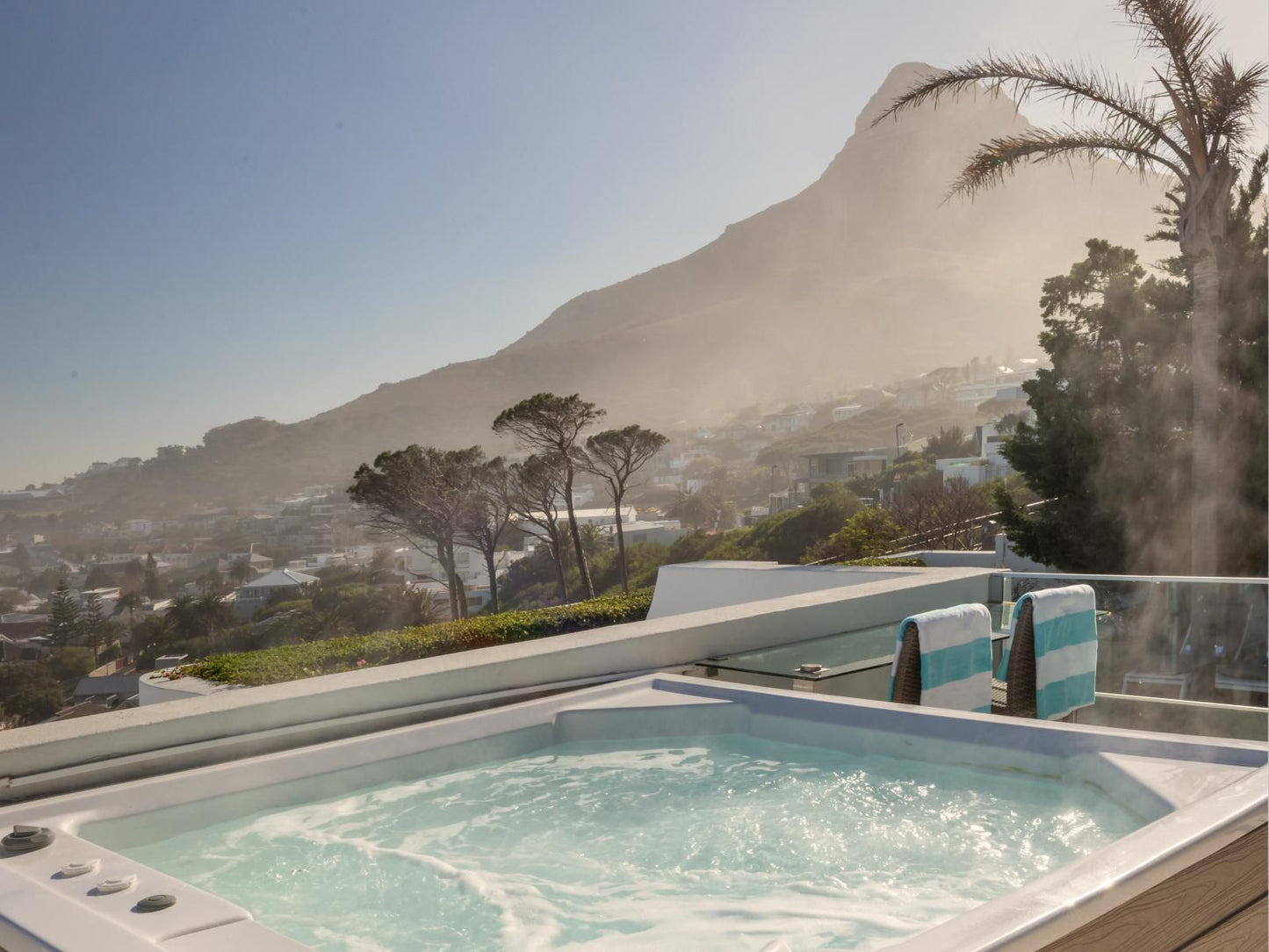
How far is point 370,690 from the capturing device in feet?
9.97

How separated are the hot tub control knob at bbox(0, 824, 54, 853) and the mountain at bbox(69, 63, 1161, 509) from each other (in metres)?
39.3

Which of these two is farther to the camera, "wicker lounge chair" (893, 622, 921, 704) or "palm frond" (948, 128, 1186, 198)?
"palm frond" (948, 128, 1186, 198)

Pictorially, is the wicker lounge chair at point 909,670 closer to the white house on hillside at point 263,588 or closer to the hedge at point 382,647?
the hedge at point 382,647

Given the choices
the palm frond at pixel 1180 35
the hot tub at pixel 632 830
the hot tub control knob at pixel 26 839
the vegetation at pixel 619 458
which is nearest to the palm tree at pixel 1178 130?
the palm frond at pixel 1180 35

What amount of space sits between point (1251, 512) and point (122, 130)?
27262 millimetres

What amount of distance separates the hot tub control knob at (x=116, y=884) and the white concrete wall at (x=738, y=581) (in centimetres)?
469

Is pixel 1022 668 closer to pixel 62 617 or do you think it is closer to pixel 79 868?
pixel 79 868

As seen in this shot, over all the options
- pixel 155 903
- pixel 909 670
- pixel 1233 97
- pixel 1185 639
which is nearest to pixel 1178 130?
pixel 1233 97

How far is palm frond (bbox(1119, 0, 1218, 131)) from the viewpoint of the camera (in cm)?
588

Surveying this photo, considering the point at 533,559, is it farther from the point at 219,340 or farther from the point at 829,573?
the point at 829,573

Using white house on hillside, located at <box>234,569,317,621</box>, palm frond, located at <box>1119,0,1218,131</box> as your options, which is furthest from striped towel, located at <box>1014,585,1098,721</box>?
white house on hillside, located at <box>234,569,317,621</box>

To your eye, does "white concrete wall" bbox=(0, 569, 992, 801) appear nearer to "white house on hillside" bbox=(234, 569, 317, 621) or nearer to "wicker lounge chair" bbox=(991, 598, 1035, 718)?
"wicker lounge chair" bbox=(991, 598, 1035, 718)

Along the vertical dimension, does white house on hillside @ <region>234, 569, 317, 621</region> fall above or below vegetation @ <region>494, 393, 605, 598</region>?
below

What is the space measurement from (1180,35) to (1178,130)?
729 mm
